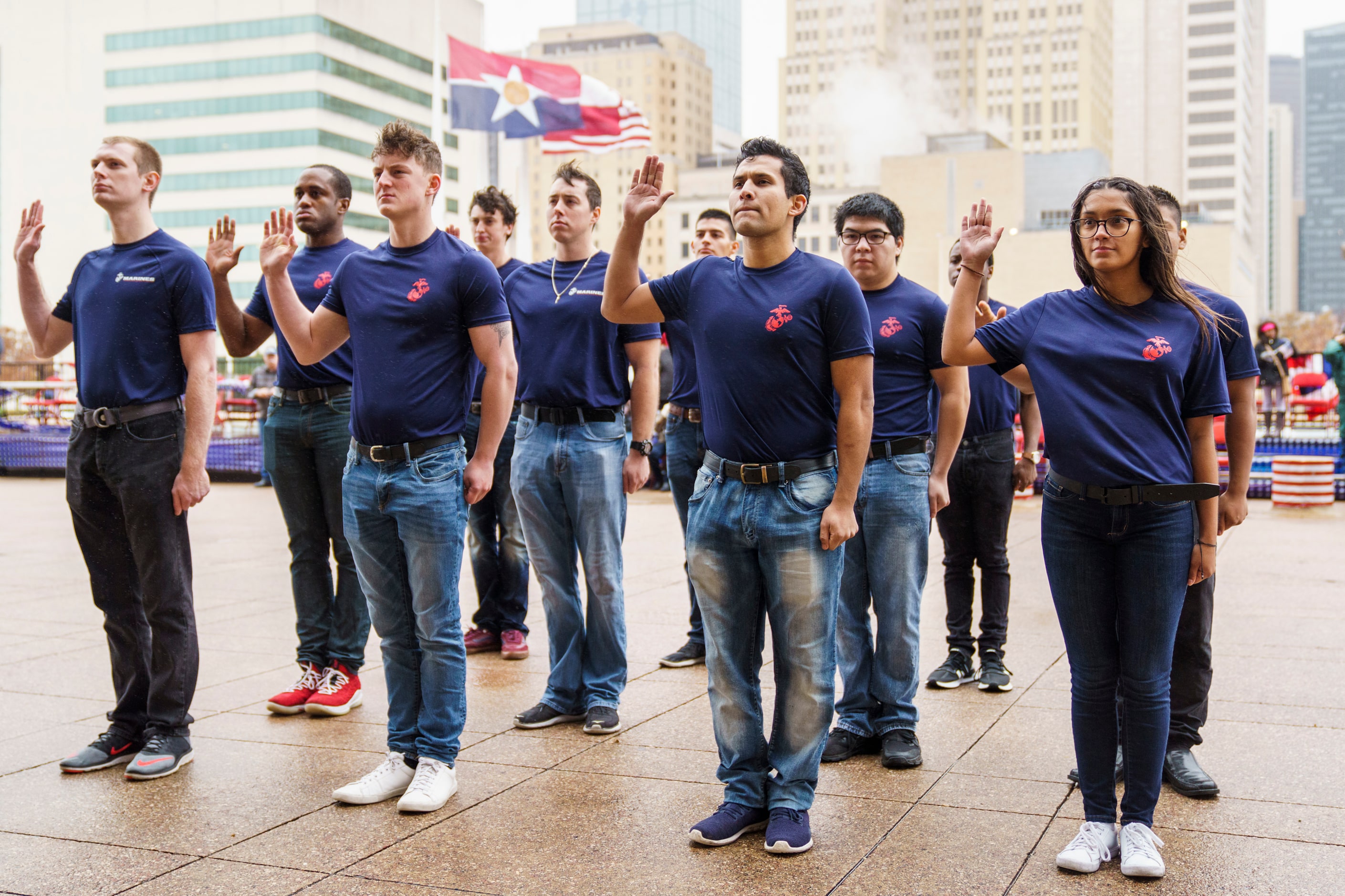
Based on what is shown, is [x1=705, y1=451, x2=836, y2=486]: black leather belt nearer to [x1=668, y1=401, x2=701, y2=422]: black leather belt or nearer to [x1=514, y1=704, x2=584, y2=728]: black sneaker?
[x1=514, y1=704, x2=584, y2=728]: black sneaker

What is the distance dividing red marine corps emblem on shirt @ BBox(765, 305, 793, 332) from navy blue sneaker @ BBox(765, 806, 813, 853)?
1.56m

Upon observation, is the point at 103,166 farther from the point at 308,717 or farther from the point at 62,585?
the point at 62,585

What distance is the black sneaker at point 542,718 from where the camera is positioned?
18.0 ft

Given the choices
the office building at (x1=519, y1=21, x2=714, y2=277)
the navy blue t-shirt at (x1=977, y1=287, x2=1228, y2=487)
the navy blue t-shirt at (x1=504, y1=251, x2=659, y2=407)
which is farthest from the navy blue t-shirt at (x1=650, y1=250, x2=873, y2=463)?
the office building at (x1=519, y1=21, x2=714, y2=277)

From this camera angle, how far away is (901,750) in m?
4.94

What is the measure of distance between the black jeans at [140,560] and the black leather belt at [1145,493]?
339 cm

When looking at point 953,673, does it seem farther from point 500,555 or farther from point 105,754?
point 105,754

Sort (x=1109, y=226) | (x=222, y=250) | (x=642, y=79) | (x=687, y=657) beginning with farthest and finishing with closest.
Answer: (x=642, y=79), (x=687, y=657), (x=222, y=250), (x=1109, y=226)

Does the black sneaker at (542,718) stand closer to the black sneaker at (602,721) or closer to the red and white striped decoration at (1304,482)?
Result: the black sneaker at (602,721)

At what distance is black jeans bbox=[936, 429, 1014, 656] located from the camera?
6305 millimetres

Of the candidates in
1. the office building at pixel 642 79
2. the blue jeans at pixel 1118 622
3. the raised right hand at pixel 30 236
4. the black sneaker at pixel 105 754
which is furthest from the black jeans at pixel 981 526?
the office building at pixel 642 79

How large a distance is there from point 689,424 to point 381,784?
2.74 meters

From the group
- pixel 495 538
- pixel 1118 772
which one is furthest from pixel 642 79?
pixel 1118 772

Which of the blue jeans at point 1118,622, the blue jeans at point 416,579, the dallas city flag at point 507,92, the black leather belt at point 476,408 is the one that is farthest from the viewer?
the dallas city flag at point 507,92
